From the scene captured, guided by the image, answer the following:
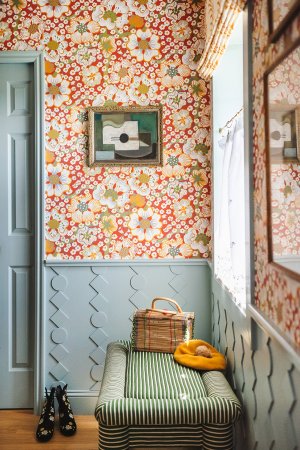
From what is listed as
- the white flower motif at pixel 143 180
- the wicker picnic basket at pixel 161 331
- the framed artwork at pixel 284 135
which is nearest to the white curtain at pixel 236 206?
the wicker picnic basket at pixel 161 331

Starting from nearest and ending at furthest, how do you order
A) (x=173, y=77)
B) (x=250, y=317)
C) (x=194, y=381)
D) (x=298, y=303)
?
(x=298, y=303) → (x=250, y=317) → (x=194, y=381) → (x=173, y=77)

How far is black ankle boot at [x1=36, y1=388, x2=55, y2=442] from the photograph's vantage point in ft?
9.12

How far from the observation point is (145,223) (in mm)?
3207

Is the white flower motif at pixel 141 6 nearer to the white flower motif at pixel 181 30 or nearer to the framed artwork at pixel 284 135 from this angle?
the white flower motif at pixel 181 30

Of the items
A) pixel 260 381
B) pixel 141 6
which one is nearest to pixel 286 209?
pixel 260 381

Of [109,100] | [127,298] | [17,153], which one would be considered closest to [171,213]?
[127,298]

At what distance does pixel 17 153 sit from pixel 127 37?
108cm

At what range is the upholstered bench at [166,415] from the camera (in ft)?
6.64

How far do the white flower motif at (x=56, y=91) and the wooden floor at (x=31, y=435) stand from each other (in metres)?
2.08

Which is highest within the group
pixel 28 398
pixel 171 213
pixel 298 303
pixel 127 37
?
pixel 127 37

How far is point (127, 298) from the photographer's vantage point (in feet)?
10.6

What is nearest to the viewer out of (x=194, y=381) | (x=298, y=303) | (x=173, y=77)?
(x=298, y=303)

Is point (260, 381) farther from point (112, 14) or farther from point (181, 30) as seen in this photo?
point (112, 14)

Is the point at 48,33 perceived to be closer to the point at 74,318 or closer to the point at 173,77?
the point at 173,77
